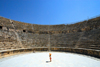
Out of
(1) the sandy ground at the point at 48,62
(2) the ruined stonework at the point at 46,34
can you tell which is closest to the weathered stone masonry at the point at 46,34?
(2) the ruined stonework at the point at 46,34

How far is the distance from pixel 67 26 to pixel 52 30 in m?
6.05

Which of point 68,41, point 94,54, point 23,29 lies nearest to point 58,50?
point 68,41

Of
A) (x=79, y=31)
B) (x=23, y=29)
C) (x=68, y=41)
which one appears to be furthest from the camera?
(x=23, y=29)

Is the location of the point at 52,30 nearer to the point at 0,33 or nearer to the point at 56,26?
the point at 56,26

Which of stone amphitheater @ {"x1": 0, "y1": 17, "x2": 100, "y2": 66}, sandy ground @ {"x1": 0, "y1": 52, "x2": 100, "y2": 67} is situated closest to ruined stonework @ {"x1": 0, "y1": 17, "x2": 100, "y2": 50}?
stone amphitheater @ {"x1": 0, "y1": 17, "x2": 100, "y2": 66}

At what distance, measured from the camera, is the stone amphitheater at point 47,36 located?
49.2ft

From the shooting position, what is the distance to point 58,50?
16.9m

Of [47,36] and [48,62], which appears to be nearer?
[48,62]

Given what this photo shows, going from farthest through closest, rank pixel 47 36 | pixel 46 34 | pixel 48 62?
pixel 46 34 < pixel 47 36 < pixel 48 62

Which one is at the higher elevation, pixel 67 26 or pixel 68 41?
pixel 67 26

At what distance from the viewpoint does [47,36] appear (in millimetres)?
22891

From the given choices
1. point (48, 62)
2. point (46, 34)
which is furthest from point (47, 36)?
point (48, 62)

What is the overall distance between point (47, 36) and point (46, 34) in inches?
46.8

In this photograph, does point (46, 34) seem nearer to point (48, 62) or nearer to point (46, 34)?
point (46, 34)
